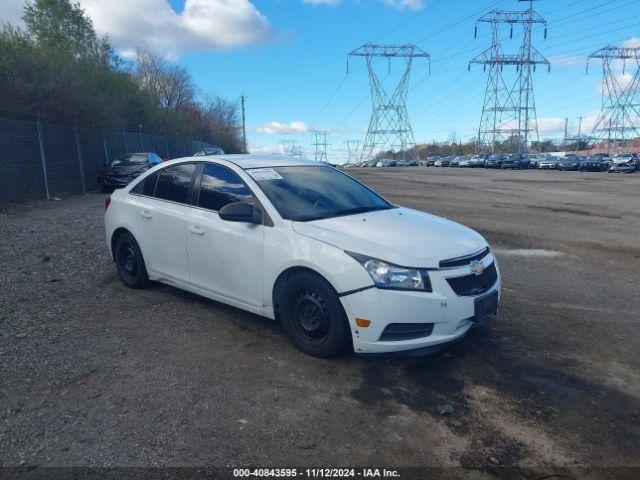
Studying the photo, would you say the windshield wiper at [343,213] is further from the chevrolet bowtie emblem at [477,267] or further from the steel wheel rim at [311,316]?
the chevrolet bowtie emblem at [477,267]

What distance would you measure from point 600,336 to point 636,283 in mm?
2517

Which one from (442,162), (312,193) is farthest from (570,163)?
(312,193)

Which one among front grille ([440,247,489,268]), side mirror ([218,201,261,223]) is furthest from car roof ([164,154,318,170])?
front grille ([440,247,489,268])

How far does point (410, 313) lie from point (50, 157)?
1599cm

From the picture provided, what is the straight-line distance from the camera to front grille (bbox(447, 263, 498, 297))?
375 centimetres

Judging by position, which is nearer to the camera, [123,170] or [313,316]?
[313,316]

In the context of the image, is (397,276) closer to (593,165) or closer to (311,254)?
(311,254)

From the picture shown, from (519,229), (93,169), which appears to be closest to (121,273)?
(519,229)

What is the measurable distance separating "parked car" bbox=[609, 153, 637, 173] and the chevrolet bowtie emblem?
47.5 metres

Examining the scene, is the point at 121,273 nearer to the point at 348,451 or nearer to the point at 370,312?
the point at 370,312

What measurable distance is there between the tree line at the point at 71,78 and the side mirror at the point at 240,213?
1332 cm

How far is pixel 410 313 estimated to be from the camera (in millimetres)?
3590

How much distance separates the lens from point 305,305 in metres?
4.00

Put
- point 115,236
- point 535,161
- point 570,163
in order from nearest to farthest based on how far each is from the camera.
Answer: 1. point 115,236
2. point 570,163
3. point 535,161
